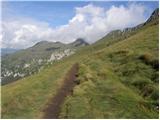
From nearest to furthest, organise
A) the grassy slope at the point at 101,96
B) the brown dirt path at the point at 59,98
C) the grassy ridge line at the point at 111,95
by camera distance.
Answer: the brown dirt path at the point at 59,98 < the grassy ridge line at the point at 111,95 < the grassy slope at the point at 101,96

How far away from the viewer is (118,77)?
52406mm

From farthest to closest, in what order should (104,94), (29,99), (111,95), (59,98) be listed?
(104,94)
(111,95)
(59,98)
(29,99)

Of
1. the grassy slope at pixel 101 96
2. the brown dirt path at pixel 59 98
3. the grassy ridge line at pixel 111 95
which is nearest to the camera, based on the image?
the brown dirt path at pixel 59 98

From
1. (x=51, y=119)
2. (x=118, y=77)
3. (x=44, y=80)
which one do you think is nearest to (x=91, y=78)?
(x=118, y=77)

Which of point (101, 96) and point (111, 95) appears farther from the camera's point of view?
point (111, 95)

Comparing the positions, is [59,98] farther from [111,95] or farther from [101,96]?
[111,95]

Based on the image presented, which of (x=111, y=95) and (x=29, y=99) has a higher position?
(x=29, y=99)

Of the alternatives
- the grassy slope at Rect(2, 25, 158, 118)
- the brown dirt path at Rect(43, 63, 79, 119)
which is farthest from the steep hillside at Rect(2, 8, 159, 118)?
the brown dirt path at Rect(43, 63, 79, 119)

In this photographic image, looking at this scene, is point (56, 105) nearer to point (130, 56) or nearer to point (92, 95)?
point (92, 95)

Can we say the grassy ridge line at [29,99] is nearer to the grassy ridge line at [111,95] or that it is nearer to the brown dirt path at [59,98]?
the brown dirt path at [59,98]

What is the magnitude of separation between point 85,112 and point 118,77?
18.4 m

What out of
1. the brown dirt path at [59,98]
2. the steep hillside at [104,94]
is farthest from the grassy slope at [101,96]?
the brown dirt path at [59,98]

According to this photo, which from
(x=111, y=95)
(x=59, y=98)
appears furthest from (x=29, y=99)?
(x=111, y=95)

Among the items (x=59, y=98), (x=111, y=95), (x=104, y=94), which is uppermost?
(x=59, y=98)
